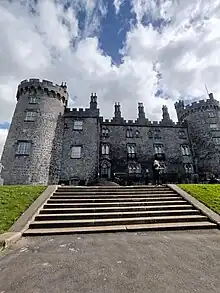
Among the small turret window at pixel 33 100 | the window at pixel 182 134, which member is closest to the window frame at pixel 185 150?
the window at pixel 182 134

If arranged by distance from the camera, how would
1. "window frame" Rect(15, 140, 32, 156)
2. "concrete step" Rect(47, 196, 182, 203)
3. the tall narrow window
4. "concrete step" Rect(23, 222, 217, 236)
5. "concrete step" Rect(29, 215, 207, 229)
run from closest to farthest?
1. "concrete step" Rect(23, 222, 217, 236)
2. "concrete step" Rect(29, 215, 207, 229)
3. "concrete step" Rect(47, 196, 182, 203)
4. "window frame" Rect(15, 140, 32, 156)
5. the tall narrow window

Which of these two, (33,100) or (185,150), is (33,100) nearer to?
(33,100)

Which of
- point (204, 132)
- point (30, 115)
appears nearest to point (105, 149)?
point (30, 115)

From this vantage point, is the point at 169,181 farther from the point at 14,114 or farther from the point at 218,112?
the point at 14,114

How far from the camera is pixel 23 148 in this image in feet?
71.7

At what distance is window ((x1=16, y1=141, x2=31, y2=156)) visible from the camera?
2155cm

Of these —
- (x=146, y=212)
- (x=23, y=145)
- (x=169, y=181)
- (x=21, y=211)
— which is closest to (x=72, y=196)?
(x=21, y=211)

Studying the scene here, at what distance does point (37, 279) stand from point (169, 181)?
24398mm

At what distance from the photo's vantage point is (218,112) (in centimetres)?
3072

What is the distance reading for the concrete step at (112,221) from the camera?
22.9 feet

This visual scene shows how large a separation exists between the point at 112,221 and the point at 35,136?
18.7 m

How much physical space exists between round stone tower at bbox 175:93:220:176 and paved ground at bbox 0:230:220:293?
24.0m

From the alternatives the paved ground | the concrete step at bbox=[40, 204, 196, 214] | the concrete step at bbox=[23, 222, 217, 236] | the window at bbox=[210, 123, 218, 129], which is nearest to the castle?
the window at bbox=[210, 123, 218, 129]

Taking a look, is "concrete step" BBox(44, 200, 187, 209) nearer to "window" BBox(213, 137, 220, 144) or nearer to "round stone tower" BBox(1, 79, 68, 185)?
"round stone tower" BBox(1, 79, 68, 185)
